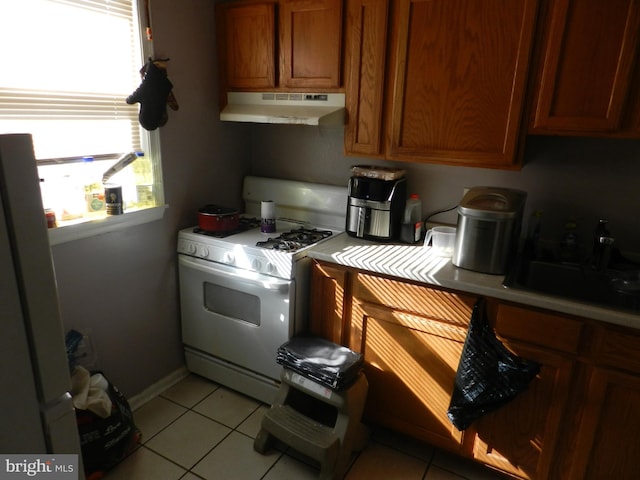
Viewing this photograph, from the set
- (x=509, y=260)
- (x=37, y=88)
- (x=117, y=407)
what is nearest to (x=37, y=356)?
(x=117, y=407)

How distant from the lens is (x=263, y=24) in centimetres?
214

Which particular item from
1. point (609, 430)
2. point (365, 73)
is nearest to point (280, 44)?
point (365, 73)

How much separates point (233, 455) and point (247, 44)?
2.05 meters

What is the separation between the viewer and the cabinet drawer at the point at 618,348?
141 centimetres

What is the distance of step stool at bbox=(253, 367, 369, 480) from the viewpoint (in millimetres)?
1768

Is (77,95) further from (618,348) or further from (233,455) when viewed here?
(618,348)

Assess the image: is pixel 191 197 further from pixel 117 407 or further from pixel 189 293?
pixel 117 407

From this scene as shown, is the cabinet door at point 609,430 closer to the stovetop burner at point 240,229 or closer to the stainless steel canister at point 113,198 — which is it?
the stovetop burner at point 240,229

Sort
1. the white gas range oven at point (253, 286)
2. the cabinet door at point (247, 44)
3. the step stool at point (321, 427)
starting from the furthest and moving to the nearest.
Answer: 1. the cabinet door at point (247, 44)
2. the white gas range oven at point (253, 286)
3. the step stool at point (321, 427)

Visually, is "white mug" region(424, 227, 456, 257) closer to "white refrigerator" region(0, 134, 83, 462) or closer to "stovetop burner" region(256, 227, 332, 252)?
"stovetop burner" region(256, 227, 332, 252)

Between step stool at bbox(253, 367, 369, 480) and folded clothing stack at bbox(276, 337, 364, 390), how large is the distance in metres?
0.04

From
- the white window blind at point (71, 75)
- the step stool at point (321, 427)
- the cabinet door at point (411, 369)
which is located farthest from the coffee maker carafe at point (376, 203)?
the white window blind at point (71, 75)

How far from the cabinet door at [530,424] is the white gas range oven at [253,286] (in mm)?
948

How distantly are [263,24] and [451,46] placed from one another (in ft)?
3.18
